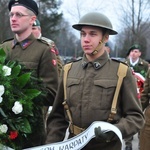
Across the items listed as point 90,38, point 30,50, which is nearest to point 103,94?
point 90,38

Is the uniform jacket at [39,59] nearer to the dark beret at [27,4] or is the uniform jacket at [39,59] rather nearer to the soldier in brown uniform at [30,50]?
the soldier in brown uniform at [30,50]

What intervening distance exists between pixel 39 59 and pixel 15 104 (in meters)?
0.92

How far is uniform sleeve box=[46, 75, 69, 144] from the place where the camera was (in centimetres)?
317

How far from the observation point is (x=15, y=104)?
279 centimetres

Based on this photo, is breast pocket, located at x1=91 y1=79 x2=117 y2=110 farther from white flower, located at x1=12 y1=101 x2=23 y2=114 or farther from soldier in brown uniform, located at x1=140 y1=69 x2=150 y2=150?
soldier in brown uniform, located at x1=140 y1=69 x2=150 y2=150

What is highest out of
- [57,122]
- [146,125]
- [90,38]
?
[90,38]

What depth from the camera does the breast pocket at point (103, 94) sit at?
2.89 metres

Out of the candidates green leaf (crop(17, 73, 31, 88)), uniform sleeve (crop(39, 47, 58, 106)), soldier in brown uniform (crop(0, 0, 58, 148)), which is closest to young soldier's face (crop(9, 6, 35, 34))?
soldier in brown uniform (crop(0, 0, 58, 148))

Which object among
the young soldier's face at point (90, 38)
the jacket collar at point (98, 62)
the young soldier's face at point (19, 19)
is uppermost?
the young soldier's face at point (19, 19)

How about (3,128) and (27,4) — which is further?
(27,4)

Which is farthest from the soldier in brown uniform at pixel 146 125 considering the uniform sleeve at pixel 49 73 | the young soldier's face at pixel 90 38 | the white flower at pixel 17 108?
the white flower at pixel 17 108

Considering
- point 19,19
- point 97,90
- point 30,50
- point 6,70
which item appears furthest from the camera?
point 30,50

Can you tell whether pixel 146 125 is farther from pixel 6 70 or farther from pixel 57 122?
pixel 6 70

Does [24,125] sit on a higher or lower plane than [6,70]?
lower
